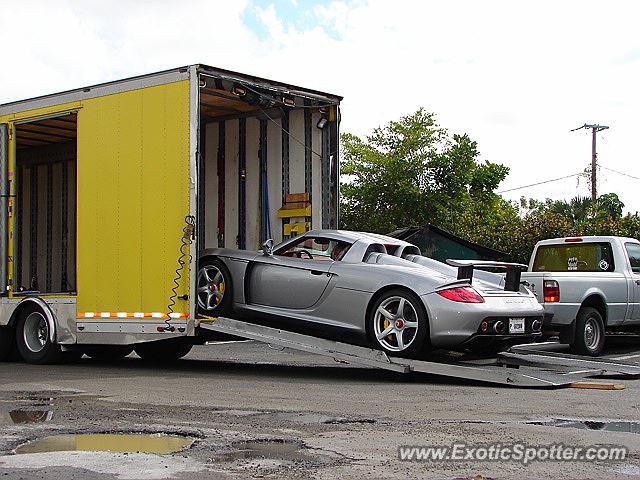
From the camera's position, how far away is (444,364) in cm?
1017

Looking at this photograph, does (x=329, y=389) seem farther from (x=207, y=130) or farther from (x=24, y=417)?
(x=207, y=130)

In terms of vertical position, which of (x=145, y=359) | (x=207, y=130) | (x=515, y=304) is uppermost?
(x=207, y=130)

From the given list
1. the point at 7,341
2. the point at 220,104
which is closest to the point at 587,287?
the point at 220,104

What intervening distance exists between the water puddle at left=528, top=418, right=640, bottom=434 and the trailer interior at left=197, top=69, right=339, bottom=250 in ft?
20.2

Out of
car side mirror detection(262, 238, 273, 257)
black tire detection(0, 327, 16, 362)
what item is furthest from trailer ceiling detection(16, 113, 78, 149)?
car side mirror detection(262, 238, 273, 257)

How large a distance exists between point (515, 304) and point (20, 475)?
6629mm

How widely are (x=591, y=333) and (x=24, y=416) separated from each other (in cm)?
875

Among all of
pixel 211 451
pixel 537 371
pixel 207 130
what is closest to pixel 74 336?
pixel 207 130

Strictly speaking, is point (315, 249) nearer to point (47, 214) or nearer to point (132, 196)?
point (132, 196)

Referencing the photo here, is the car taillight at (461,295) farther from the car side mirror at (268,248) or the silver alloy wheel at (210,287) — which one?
the silver alloy wheel at (210,287)

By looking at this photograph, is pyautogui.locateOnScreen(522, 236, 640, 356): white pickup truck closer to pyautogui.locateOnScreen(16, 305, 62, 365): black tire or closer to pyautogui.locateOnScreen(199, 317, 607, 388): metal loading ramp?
pyautogui.locateOnScreen(199, 317, 607, 388): metal loading ramp

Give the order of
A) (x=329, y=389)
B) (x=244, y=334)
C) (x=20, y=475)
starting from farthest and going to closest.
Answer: (x=244, y=334)
(x=329, y=389)
(x=20, y=475)

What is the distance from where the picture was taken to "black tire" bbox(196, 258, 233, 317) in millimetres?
11737

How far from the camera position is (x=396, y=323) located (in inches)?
417
